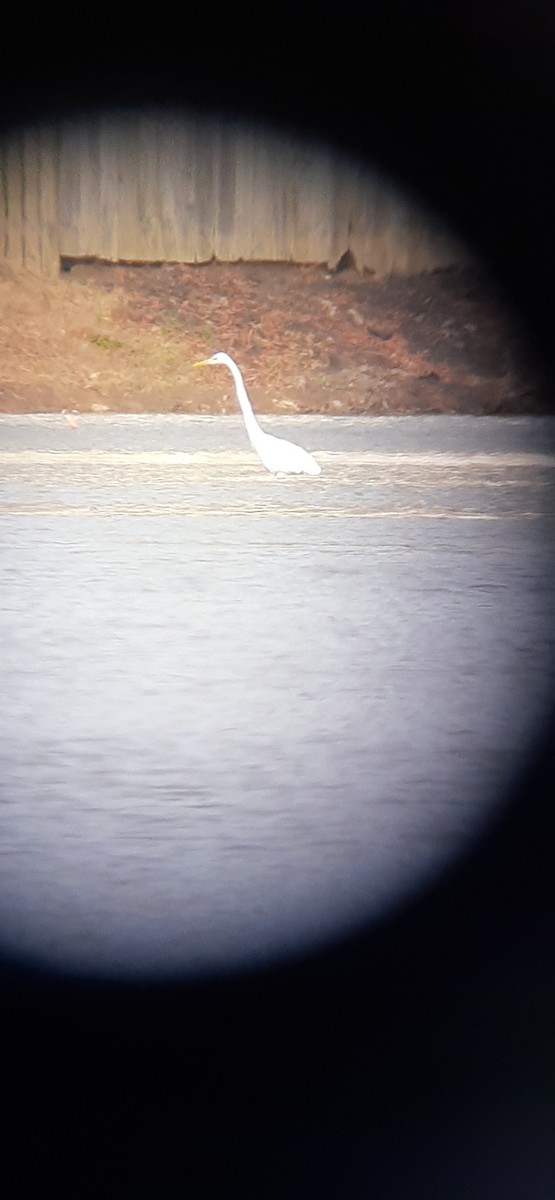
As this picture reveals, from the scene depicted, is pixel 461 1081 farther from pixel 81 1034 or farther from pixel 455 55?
pixel 455 55

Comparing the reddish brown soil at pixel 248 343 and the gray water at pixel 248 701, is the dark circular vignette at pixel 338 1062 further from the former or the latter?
the reddish brown soil at pixel 248 343

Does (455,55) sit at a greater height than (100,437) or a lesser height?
greater

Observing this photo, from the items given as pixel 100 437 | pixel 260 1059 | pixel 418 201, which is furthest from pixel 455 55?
pixel 418 201

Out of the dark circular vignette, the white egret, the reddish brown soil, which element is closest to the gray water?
the dark circular vignette

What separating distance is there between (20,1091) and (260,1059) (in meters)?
0.19

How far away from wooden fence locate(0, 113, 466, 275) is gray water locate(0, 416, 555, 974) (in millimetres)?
1733

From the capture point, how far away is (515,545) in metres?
2.85

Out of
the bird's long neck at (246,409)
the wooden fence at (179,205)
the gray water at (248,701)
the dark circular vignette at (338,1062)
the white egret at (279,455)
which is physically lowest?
the dark circular vignette at (338,1062)

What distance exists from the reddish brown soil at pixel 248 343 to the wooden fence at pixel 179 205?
8cm

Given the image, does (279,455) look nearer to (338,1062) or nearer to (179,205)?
(179,205)

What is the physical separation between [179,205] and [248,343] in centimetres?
61

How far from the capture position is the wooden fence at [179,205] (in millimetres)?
4969

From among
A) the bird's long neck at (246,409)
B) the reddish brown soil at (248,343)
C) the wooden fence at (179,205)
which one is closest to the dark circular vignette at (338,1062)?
the bird's long neck at (246,409)

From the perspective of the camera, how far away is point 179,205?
16.8ft
